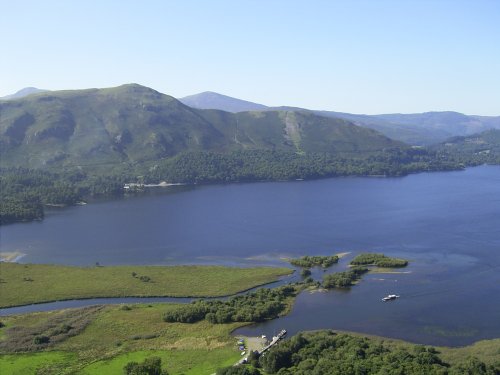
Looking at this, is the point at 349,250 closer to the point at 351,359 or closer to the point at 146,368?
the point at 351,359

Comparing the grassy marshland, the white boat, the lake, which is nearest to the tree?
the lake

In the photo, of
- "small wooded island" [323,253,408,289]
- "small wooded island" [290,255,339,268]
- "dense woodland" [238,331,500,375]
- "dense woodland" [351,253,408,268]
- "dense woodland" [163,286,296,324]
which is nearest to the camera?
"dense woodland" [238,331,500,375]

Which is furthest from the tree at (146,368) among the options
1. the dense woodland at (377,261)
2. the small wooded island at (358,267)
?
the dense woodland at (377,261)

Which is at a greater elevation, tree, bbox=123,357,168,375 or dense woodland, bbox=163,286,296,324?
tree, bbox=123,357,168,375

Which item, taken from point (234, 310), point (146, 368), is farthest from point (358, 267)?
point (146, 368)

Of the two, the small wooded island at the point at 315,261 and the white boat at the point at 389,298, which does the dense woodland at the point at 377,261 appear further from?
the white boat at the point at 389,298

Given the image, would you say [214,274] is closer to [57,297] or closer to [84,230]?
[57,297]

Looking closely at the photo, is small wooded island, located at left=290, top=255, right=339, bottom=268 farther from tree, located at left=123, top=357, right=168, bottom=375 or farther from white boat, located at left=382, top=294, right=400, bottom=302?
tree, located at left=123, top=357, right=168, bottom=375

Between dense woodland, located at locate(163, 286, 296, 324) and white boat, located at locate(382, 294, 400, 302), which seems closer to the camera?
dense woodland, located at locate(163, 286, 296, 324)
